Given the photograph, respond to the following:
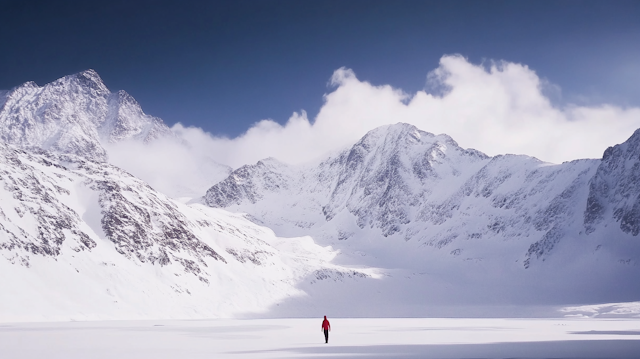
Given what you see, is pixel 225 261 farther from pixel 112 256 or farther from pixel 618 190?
pixel 618 190

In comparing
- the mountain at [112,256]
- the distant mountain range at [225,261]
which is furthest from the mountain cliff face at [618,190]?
the mountain at [112,256]

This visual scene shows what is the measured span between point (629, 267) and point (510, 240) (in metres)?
54.4

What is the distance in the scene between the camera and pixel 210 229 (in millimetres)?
163500

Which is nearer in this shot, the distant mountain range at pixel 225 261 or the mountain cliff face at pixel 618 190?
the distant mountain range at pixel 225 261

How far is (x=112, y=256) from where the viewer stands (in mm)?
112312

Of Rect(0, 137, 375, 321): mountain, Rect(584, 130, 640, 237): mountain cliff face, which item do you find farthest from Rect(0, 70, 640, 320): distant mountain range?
Rect(584, 130, 640, 237): mountain cliff face

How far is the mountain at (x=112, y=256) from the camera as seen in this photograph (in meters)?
92.2

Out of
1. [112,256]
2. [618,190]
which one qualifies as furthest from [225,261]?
[618,190]

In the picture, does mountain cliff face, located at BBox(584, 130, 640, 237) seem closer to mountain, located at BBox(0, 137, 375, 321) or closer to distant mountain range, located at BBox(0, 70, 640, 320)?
distant mountain range, located at BBox(0, 70, 640, 320)

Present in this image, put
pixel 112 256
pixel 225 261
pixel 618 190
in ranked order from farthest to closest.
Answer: pixel 618 190
pixel 225 261
pixel 112 256

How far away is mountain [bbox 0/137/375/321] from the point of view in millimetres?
92250

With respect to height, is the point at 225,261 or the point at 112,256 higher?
the point at 225,261

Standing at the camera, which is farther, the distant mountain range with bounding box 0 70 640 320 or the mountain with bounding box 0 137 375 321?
the distant mountain range with bounding box 0 70 640 320

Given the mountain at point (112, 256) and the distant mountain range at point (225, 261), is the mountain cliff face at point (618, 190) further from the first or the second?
the mountain at point (112, 256)
